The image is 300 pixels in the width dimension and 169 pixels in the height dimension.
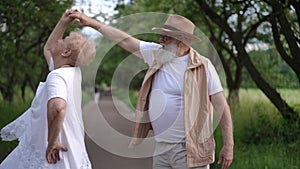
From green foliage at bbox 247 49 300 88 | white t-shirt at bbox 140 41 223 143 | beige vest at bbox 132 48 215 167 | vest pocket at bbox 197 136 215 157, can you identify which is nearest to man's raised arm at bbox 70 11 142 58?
white t-shirt at bbox 140 41 223 143

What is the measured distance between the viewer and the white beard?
194 inches

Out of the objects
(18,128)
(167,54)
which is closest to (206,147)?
(167,54)

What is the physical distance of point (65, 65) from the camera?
491 centimetres

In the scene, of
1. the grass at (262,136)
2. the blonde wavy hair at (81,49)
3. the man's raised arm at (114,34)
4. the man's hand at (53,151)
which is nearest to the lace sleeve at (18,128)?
the man's hand at (53,151)

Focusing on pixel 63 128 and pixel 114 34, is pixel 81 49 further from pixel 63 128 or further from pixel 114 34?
pixel 63 128

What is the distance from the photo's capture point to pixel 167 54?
16.2ft

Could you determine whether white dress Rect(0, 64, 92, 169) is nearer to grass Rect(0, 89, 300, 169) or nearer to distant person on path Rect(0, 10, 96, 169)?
distant person on path Rect(0, 10, 96, 169)

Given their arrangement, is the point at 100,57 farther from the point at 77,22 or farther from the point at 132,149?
the point at 132,149

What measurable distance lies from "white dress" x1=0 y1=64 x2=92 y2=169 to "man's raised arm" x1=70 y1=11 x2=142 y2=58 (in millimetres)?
536

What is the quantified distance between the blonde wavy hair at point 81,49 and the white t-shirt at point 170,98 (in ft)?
1.89

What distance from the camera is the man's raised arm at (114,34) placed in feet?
17.4

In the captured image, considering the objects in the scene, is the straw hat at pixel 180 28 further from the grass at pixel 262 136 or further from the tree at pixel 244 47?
the tree at pixel 244 47

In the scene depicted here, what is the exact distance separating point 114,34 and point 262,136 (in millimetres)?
7537

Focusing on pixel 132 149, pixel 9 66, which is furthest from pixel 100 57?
pixel 9 66
